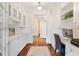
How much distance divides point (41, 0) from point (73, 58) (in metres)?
0.68

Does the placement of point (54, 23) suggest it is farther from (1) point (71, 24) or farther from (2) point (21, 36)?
(2) point (21, 36)

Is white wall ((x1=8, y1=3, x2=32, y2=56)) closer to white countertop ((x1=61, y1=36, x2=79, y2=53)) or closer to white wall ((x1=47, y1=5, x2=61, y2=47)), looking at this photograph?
white wall ((x1=47, y1=5, x2=61, y2=47))

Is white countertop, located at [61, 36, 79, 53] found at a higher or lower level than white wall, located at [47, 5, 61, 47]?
lower

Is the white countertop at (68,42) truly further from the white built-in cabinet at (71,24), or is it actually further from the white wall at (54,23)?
the white wall at (54,23)

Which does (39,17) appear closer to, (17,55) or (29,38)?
(29,38)

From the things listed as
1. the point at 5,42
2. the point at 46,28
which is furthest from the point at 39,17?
the point at 5,42

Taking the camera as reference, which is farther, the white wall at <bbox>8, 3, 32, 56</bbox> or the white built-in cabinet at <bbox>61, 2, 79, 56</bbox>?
the white wall at <bbox>8, 3, 32, 56</bbox>

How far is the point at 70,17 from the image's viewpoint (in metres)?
1.47

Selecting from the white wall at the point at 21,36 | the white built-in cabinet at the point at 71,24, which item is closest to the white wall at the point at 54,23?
the white built-in cabinet at the point at 71,24

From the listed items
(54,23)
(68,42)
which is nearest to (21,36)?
(54,23)

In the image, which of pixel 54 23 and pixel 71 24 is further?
pixel 54 23

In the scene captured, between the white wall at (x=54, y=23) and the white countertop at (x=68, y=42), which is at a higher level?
the white wall at (x=54, y=23)

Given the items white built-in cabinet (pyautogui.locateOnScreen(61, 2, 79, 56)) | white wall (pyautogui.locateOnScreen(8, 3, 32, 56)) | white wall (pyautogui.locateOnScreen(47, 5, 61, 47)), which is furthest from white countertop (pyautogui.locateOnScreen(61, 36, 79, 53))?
white wall (pyautogui.locateOnScreen(8, 3, 32, 56))

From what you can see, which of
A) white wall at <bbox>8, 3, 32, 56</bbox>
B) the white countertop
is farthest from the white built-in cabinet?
white wall at <bbox>8, 3, 32, 56</bbox>
